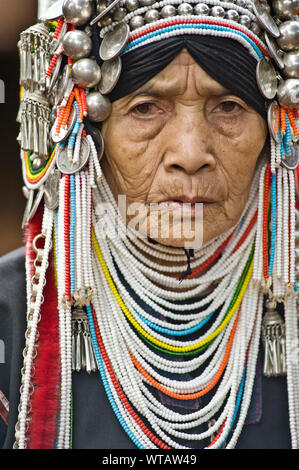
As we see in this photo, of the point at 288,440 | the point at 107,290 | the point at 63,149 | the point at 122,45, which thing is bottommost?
the point at 288,440

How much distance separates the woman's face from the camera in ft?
7.36

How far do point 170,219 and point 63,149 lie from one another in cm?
39

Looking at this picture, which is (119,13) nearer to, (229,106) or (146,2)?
(146,2)

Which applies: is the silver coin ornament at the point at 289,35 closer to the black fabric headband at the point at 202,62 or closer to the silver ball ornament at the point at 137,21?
the black fabric headband at the point at 202,62

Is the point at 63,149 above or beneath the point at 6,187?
beneath

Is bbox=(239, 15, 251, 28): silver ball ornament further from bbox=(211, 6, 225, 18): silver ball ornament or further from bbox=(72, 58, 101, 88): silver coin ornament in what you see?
bbox=(72, 58, 101, 88): silver coin ornament

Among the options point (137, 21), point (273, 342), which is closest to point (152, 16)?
point (137, 21)

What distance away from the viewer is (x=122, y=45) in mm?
2199

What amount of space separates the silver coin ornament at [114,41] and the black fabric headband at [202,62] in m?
0.05

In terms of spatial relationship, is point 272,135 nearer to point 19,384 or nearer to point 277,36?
point 277,36

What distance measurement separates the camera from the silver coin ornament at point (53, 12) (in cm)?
234

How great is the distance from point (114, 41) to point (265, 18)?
0.48 meters

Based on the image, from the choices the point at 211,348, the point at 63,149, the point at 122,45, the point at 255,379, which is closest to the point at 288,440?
the point at 255,379

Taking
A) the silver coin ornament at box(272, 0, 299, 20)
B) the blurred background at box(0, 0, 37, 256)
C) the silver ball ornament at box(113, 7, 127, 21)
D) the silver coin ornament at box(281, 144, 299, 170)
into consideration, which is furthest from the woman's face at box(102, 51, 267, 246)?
the blurred background at box(0, 0, 37, 256)
